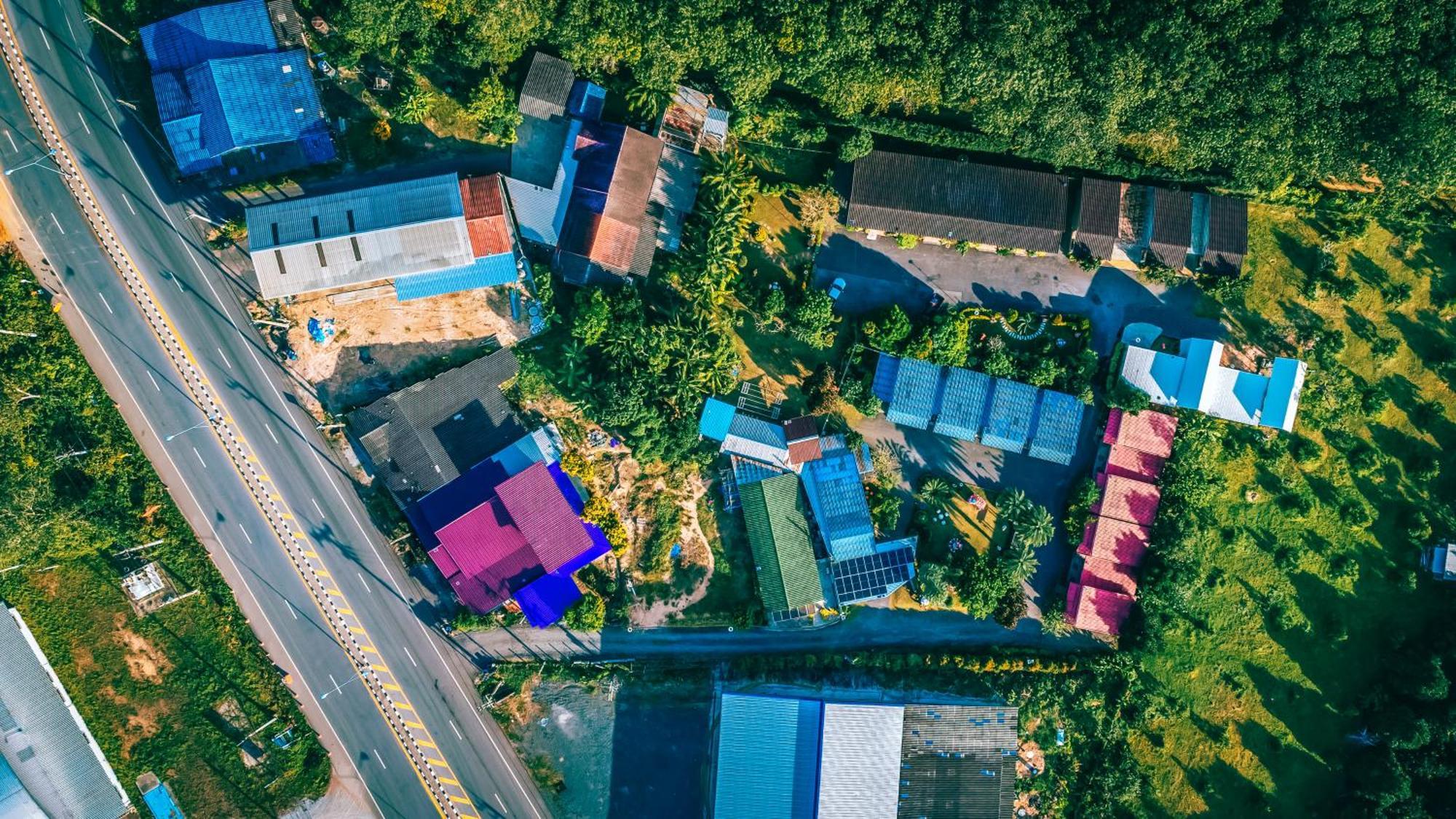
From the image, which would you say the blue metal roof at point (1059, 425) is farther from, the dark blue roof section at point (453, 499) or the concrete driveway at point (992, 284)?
the dark blue roof section at point (453, 499)

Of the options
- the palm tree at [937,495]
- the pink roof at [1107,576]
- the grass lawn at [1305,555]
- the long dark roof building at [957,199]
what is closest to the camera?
the long dark roof building at [957,199]

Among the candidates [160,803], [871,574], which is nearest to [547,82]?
[871,574]

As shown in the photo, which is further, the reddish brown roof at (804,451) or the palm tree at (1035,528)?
the reddish brown roof at (804,451)

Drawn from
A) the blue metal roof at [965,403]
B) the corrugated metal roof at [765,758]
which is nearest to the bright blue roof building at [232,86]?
the blue metal roof at [965,403]

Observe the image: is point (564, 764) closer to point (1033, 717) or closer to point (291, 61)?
point (1033, 717)

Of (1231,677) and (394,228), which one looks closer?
(394,228)

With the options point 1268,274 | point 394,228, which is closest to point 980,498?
point 1268,274

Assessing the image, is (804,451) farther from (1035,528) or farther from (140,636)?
(140,636)
